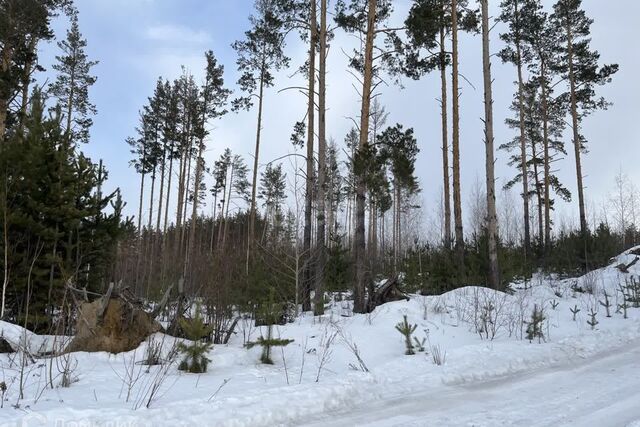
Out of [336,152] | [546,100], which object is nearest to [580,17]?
[546,100]

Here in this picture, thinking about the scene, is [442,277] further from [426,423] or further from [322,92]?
[426,423]

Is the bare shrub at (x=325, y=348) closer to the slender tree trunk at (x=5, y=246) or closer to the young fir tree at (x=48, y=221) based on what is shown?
the young fir tree at (x=48, y=221)

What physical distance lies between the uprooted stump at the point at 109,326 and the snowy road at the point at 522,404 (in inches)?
139

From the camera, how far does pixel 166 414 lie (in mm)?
3688

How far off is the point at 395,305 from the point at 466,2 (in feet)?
52.0

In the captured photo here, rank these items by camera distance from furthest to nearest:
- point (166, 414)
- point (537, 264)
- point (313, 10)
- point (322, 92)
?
point (537, 264) → point (313, 10) → point (322, 92) → point (166, 414)

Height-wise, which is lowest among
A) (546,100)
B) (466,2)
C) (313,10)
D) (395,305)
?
(395,305)

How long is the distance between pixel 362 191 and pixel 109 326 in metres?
6.22

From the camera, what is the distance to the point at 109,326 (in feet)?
19.8

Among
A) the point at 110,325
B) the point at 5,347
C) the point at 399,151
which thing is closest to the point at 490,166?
the point at 399,151

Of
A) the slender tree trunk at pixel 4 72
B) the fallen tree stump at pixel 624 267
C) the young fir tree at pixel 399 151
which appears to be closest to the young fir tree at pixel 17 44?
the slender tree trunk at pixel 4 72

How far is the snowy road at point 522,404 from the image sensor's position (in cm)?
380

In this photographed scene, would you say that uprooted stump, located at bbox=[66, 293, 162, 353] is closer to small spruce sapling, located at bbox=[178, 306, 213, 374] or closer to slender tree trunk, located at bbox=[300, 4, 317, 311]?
small spruce sapling, located at bbox=[178, 306, 213, 374]

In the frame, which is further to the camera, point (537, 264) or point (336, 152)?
point (336, 152)
